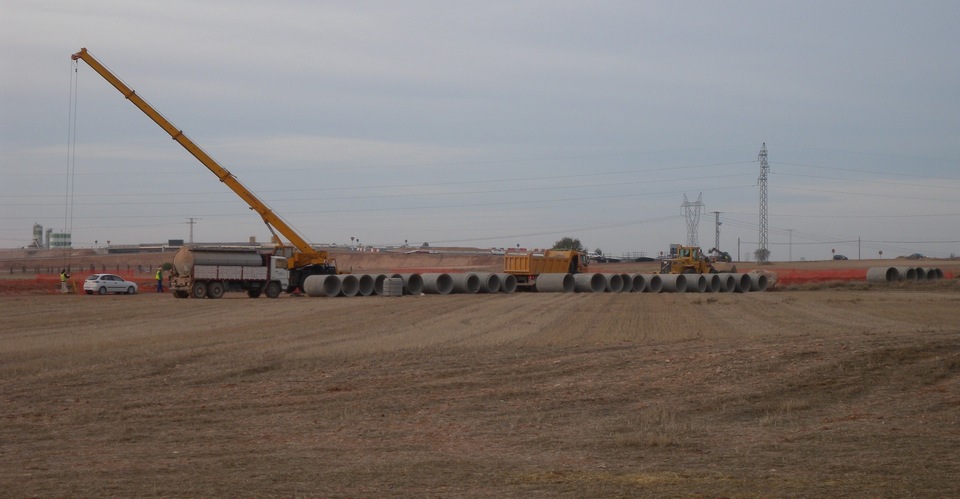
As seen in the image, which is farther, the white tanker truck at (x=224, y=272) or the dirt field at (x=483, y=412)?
the white tanker truck at (x=224, y=272)

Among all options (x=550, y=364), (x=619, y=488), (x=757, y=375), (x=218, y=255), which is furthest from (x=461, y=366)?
(x=218, y=255)

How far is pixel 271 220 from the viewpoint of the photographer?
49688 millimetres

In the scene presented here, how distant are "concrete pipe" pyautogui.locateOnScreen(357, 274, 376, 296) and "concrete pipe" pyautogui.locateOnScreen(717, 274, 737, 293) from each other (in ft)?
62.0

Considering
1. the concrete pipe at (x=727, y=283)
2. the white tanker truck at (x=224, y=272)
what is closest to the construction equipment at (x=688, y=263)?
the concrete pipe at (x=727, y=283)

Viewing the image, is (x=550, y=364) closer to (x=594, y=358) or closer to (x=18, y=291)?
(x=594, y=358)

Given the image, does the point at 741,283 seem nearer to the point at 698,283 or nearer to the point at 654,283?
the point at 698,283

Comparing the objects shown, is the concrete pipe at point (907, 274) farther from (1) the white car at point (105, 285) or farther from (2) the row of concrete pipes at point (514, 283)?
(1) the white car at point (105, 285)

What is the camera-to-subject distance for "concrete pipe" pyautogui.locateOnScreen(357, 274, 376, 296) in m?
48.0

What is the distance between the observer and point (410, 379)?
1625 centimetres

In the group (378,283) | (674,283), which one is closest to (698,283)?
(674,283)

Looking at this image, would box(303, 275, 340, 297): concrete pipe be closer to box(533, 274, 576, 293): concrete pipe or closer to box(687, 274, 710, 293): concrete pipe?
box(533, 274, 576, 293): concrete pipe

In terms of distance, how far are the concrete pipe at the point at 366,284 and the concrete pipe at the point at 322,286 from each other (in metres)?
1.20

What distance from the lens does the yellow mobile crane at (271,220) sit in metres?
47.8

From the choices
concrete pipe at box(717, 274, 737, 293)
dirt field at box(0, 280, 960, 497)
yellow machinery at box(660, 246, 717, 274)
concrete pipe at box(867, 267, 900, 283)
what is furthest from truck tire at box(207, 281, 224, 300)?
concrete pipe at box(867, 267, 900, 283)
